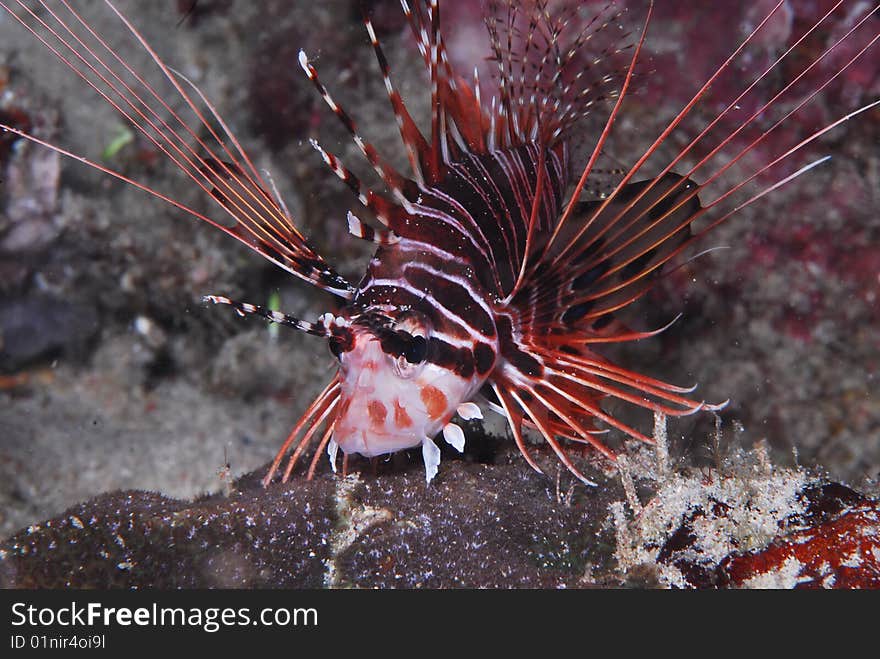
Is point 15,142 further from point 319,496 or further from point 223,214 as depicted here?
point 319,496

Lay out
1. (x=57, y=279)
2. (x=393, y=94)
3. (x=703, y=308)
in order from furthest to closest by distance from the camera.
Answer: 1. (x=57, y=279)
2. (x=703, y=308)
3. (x=393, y=94)

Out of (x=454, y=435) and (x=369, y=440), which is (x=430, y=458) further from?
(x=369, y=440)

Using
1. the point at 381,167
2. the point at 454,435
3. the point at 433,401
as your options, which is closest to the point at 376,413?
the point at 433,401

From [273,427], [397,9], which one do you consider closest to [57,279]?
[273,427]

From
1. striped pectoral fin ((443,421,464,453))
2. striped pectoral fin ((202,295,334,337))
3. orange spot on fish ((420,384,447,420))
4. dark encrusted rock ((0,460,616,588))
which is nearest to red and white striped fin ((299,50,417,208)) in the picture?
striped pectoral fin ((202,295,334,337))

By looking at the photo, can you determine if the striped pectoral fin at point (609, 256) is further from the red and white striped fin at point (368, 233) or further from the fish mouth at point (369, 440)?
the fish mouth at point (369, 440)

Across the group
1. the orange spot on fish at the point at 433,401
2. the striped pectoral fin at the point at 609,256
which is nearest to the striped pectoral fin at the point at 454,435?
the orange spot on fish at the point at 433,401
